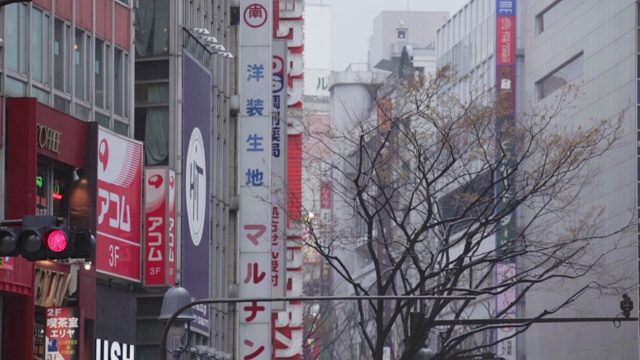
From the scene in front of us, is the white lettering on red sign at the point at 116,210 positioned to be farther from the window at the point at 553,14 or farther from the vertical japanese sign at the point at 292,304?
the window at the point at 553,14

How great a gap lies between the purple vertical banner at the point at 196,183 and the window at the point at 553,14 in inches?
2561

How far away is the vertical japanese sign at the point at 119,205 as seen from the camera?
3878 centimetres

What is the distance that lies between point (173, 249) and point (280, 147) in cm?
1315

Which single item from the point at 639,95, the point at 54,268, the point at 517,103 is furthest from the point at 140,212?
the point at 517,103

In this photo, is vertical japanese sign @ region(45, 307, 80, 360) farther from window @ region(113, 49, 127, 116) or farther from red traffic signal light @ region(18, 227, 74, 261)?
red traffic signal light @ region(18, 227, 74, 261)

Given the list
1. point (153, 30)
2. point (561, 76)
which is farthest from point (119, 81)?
point (561, 76)

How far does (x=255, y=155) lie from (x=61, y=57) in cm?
1578

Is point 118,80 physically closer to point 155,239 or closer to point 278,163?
point 155,239

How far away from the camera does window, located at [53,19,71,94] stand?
36938 mm

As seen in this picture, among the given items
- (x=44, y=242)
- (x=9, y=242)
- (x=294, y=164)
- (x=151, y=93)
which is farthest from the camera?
(x=294, y=164)

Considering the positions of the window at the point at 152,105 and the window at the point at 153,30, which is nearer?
the window at the point at 152,105

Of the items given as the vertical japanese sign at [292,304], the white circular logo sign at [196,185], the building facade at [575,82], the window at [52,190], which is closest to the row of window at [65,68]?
the window at [52,190]

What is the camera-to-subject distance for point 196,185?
4681cm

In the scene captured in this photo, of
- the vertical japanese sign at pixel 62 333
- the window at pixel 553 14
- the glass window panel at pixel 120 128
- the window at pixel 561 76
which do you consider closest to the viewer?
the vertical japanese sign at pixel 62 333
